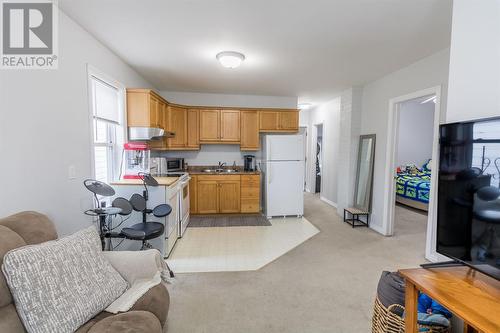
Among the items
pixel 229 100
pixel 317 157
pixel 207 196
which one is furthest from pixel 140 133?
pixel 317 157

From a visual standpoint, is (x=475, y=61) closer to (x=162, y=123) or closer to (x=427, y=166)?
(x=162, y=123)

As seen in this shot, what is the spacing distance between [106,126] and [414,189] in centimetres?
637

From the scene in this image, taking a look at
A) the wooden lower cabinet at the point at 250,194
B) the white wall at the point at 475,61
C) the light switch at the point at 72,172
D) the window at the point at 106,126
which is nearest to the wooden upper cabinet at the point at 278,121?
the wooden lower cabinet at the point at 250,194

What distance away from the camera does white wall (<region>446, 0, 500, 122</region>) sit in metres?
1.38

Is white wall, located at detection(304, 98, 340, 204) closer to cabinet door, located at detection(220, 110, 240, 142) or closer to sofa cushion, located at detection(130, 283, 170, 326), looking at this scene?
cabinet door, located at detection(220, 110, 240, 142)

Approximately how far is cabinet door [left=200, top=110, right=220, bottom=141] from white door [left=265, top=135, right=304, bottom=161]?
118 cm

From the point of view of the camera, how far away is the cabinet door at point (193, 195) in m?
5.04

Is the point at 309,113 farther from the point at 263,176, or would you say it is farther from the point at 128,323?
the point at 128,323

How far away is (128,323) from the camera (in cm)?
127

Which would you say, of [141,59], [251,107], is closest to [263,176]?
[251,107]

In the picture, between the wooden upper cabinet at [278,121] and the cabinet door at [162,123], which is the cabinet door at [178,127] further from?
the wooden upper cabinet at [278,121]

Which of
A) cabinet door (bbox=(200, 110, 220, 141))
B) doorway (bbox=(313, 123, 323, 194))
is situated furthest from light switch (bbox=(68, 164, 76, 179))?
doorway (bbox=(313, 123, 323, 194))

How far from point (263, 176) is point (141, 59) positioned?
3.30 meters

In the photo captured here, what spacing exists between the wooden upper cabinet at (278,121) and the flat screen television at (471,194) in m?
4.11
